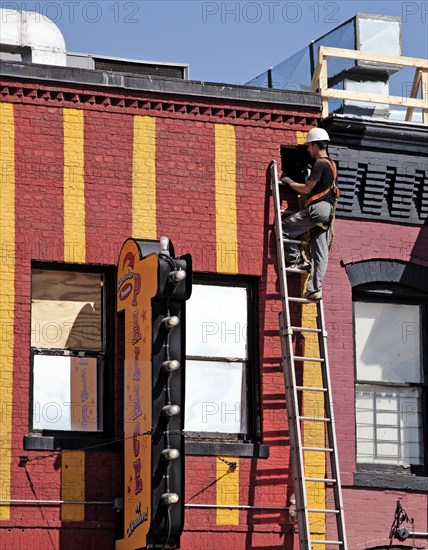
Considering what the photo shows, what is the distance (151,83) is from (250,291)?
279 cm

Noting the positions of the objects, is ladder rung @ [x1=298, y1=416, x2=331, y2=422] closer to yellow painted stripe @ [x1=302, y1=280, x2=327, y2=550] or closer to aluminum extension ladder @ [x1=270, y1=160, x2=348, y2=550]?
aluminum extension ladder @ [x1=270, y1=160, x2=348, y2=550]

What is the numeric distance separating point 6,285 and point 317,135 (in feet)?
13.7

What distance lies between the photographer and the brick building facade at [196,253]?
17031 millimetres

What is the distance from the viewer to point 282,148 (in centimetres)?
1884

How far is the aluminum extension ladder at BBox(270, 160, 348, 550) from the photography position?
55.7 ft

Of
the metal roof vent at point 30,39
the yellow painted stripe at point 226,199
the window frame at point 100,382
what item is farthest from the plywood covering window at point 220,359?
the metal roof vent at point 30,39

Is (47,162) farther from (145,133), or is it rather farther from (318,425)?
(318,425)

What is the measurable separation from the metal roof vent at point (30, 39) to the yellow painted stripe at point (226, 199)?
2.52 metres

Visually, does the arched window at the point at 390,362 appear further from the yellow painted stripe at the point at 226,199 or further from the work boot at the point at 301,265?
the yellow painted stripe at the point at 226,199

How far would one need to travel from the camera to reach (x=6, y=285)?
17.2m

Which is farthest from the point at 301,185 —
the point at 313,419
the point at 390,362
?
the point at 313,419

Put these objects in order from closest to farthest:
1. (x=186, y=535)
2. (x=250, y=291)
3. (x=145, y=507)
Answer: (x=145, y=507), (x=186, y=535), (x=250, y=291)

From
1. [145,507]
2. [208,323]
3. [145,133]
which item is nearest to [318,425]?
[208,323]

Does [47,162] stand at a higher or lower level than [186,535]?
higher
